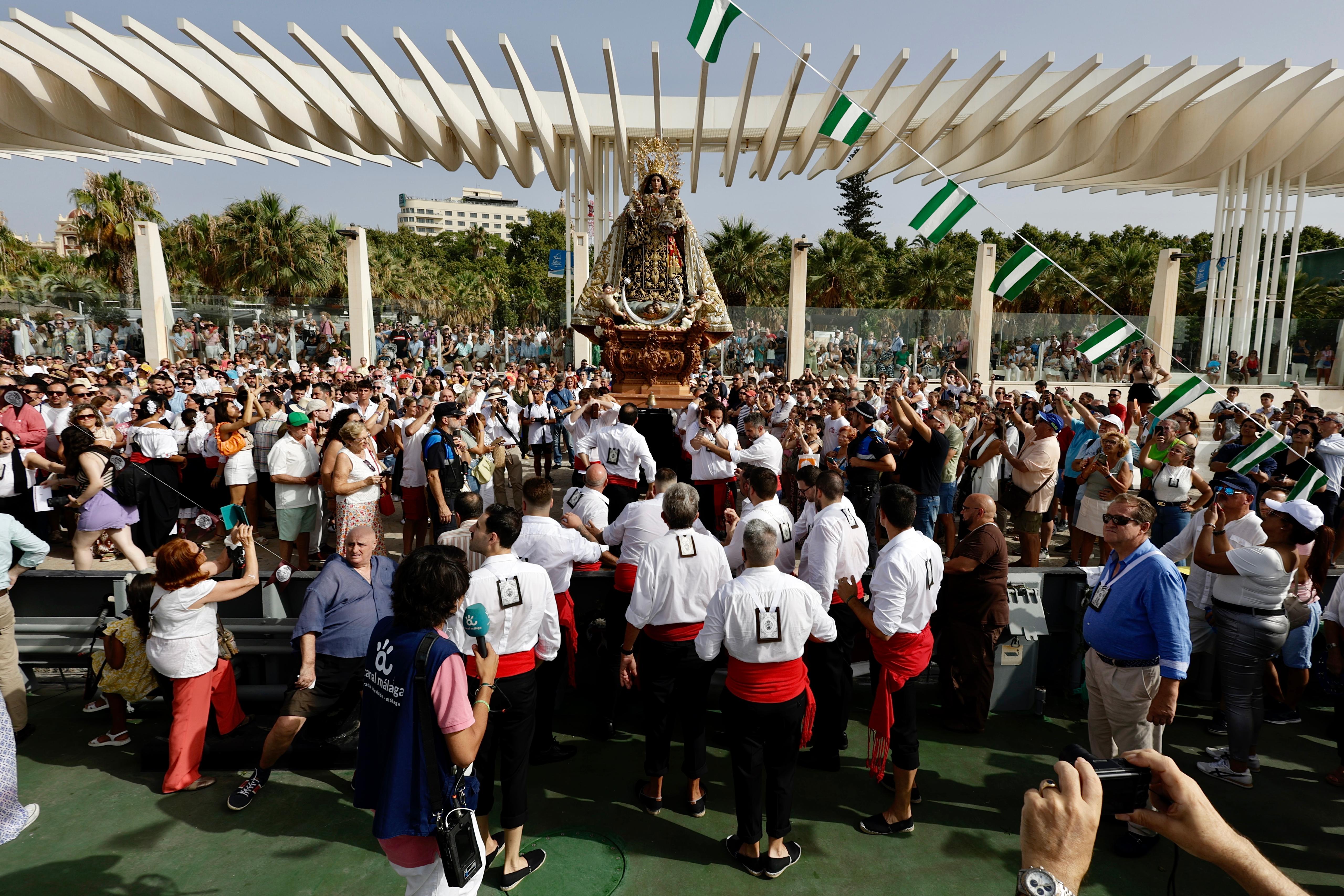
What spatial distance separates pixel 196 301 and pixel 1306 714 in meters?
24.7

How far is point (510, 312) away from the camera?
1660 inches

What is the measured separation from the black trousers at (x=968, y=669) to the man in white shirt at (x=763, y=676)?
1481 mm

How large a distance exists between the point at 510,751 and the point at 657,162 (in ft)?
30.9

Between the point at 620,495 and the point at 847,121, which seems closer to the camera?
the point at 847,121

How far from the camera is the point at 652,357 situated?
10.5 meters

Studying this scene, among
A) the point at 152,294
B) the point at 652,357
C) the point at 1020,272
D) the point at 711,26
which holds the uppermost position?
the point at 711,26

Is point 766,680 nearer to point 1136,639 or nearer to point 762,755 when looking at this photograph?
point 762,755

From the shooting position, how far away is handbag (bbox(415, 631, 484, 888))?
2238 mm

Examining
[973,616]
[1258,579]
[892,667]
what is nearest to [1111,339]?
[1258,579]

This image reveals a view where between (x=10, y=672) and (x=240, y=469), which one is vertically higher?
(x=240, y=469)

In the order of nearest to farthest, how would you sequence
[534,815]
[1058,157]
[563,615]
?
1. [534,815]
2. [563,615]
3. [1058,157]

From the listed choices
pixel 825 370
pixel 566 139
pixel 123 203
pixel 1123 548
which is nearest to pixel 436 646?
pixel 1123 548

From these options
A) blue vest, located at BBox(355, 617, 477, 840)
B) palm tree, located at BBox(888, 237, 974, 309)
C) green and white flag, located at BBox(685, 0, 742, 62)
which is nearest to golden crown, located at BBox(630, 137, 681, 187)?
green and white flag, located at BBox(685, 0, 742, 62)

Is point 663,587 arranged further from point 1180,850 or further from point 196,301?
point 196,301
